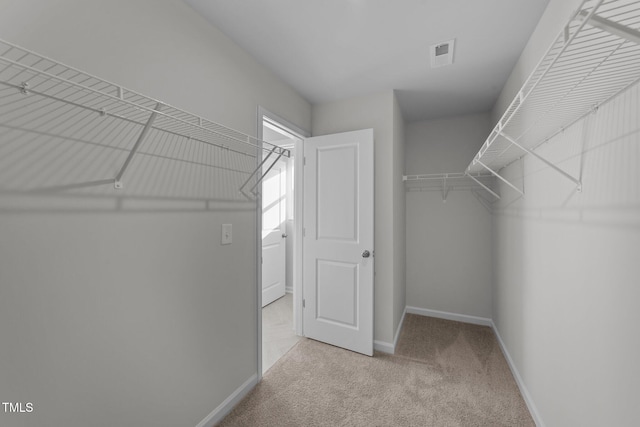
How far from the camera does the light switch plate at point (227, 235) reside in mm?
1707

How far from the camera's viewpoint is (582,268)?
3.87 ft

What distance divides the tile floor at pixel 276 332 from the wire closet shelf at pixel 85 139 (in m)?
1.58

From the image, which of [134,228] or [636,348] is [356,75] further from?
[636,348]

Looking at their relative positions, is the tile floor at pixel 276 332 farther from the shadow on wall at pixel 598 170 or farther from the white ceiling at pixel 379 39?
the white ceiling at pixel 379 39

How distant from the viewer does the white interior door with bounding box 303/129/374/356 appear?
7.91ft

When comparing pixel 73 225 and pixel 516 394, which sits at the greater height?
pixel 73 225

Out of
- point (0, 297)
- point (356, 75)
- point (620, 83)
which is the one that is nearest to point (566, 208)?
point (620, 83)

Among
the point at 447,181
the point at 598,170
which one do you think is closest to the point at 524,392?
the point at 598,170

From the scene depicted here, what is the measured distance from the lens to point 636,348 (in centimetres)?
87

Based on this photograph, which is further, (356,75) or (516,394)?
(356,75)

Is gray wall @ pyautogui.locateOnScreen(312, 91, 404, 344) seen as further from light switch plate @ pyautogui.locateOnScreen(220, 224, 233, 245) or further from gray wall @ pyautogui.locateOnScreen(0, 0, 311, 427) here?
light switch plate @ pyautogui.locateOnScreen(220, 224, 233, 245)

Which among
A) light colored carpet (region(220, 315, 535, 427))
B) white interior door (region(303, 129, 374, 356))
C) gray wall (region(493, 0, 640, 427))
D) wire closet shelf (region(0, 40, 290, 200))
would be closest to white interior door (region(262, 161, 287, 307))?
white interior door (region(303, 129, 374, 356))

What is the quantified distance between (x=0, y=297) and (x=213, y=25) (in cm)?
163

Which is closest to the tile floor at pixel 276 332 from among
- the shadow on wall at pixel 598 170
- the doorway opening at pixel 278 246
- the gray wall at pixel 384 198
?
the doorway opening at pixel 278 246
